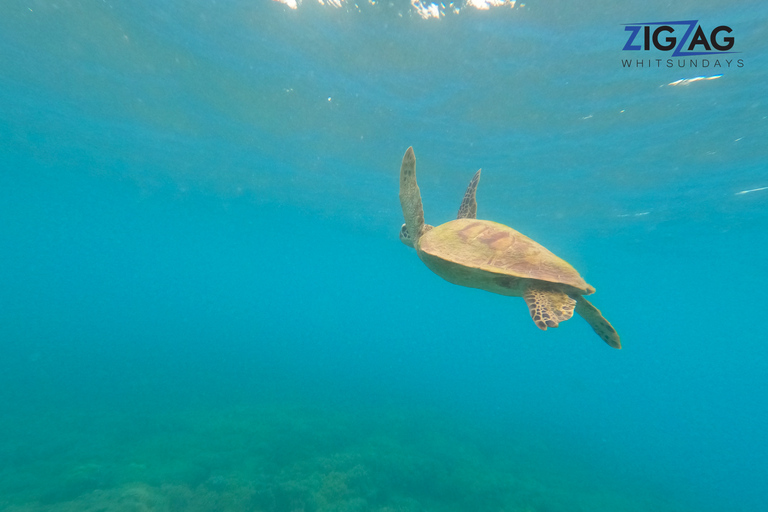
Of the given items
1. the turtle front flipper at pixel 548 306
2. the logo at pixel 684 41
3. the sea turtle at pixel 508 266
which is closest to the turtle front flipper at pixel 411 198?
the sea turtle at pixel 508 266

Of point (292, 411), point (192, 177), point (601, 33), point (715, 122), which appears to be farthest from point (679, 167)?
point (192, 177)

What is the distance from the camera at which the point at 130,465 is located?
722 centimetres

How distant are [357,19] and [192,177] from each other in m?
20.5

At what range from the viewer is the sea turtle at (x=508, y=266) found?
3619mm

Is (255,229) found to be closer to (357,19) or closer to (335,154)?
(335,154)

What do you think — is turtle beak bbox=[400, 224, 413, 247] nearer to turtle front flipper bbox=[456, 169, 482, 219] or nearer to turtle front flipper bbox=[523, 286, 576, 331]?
turtle front flipper bbox=[456, 169, 482, 219]

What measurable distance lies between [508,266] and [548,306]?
0.62 metres

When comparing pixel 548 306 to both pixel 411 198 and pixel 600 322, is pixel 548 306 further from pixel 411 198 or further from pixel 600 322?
pixel 411 198

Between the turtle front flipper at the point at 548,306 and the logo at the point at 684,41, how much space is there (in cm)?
849

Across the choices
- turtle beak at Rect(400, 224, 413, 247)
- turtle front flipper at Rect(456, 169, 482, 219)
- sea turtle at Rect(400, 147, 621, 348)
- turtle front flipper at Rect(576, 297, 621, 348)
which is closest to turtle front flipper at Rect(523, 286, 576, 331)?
sea turtle at Rect(400, 147, 621, 348)

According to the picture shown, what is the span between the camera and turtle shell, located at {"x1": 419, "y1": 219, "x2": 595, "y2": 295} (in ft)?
12.1

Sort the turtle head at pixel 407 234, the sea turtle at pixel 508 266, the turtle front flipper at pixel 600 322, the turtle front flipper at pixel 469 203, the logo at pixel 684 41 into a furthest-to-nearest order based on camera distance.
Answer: the logo at pixel 684 41 → the turtle front flipper at pixel 469 203 → the turtle head at pixel 407 234 → the turtle front flipper at pixel 600 322 → the sea turtle at pixel 508 266

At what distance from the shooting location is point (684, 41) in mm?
8180

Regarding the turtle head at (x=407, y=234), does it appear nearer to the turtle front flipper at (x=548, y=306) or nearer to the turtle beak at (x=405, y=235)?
the turtle beak at (x=405, y=235)
